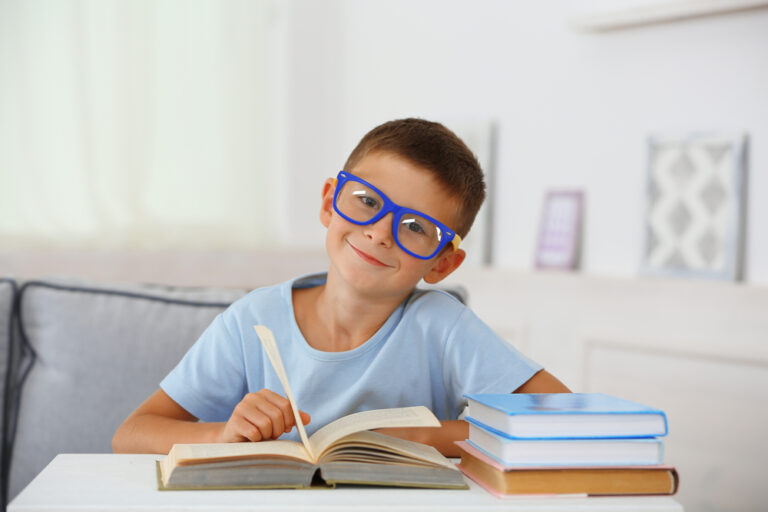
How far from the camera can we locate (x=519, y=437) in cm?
82

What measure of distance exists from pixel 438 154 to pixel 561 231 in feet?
4.41

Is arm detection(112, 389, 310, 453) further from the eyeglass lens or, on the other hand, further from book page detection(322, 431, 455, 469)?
the eyeglass lens

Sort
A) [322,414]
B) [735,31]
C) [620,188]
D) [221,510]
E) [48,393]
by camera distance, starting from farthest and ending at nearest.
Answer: [620,188]
[735,31]
[48,393]
[322,414]
[221,510]

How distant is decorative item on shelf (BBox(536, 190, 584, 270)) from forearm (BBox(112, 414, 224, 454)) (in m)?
1.57

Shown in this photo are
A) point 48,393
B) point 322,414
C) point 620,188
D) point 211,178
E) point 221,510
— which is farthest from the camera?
point 211,178

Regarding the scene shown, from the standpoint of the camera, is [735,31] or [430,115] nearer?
[735,31]

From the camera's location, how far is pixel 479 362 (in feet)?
3.89

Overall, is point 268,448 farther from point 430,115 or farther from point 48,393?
point 430,115

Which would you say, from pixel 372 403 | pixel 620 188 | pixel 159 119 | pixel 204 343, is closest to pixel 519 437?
pixel 372 403

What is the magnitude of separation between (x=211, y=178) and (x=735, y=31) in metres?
1.74

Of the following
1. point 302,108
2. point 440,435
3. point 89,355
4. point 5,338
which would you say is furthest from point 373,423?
point 302,108

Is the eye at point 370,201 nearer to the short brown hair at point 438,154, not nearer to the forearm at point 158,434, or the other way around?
the short brown hair at point 438,154

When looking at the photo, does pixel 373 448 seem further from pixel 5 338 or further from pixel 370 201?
pixel 5 338

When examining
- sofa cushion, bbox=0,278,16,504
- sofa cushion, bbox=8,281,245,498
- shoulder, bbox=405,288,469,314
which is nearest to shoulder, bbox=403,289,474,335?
shoulder, bbox=405,288,469,314
